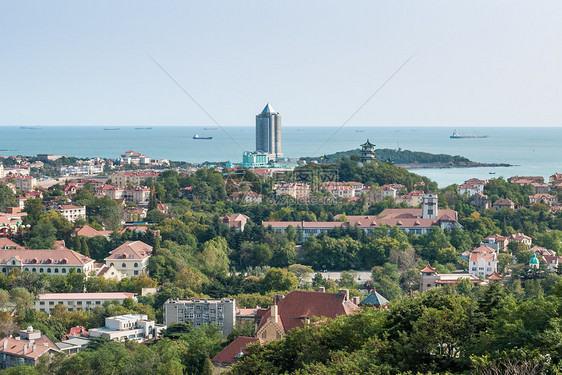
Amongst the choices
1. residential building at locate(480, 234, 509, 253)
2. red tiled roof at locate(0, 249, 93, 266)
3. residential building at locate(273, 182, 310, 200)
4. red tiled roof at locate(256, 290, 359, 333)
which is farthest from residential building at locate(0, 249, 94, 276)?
residential building at locate(273, 182, 310, 200)

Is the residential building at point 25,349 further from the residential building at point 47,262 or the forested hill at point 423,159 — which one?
the forested hill at point 423,159

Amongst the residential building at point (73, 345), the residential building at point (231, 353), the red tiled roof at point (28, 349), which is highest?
the residential building at point (231, 353)

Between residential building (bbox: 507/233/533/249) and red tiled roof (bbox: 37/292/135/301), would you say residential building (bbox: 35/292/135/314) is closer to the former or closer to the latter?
red tiled roof (bbox: 37/292/135/301)

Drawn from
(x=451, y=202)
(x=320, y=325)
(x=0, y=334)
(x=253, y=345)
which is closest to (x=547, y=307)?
(x=320, y=325)

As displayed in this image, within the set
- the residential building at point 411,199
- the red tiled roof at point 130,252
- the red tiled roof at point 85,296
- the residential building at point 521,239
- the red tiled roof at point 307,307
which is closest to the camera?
the red tiled roof at point 307,307

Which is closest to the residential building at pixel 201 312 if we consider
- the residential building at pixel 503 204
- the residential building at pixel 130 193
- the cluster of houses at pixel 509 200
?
the cluster of houses at pixel 509 200

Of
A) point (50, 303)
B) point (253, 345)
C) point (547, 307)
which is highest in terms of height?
point (547, 307)

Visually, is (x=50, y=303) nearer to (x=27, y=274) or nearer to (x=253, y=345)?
(x=27, y=274)
